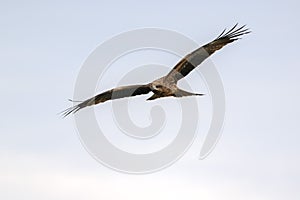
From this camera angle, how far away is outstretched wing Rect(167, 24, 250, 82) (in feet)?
111

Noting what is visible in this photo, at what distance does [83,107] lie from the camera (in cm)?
3491

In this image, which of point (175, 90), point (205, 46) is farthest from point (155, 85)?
point (205, 46)

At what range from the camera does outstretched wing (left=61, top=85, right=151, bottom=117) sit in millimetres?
33906

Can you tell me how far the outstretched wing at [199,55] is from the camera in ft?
111

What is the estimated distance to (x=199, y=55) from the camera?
113ft

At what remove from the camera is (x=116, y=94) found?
34219mm

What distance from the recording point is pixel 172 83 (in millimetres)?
33344

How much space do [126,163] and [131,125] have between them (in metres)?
2.01

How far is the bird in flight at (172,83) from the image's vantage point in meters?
33.2

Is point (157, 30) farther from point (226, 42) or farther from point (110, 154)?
point (110, 154)

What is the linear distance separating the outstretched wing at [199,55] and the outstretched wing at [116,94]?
1348mm

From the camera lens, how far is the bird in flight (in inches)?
1307

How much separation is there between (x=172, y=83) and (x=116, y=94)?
2476 mm

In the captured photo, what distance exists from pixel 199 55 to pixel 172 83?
1936 millimetres
